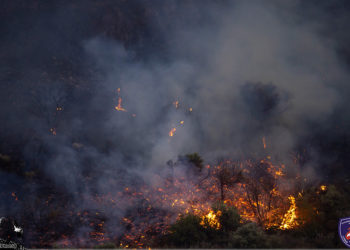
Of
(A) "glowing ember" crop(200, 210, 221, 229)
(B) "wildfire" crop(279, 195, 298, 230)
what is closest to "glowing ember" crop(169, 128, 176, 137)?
(A) "glowing ember" crop(200, 210, 221, 229)

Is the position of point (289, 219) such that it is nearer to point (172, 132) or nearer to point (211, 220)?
point (211, 220)

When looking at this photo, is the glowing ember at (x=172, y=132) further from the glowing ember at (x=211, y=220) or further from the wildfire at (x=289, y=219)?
the wildfire at (x=289, y=219)

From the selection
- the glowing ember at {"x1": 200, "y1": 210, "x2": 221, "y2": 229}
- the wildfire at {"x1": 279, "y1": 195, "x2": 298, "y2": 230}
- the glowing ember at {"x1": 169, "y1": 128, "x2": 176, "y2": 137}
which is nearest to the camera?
the glowing ember at {"x1": 200, "y1": 210, "x2": 221, "y2": 229}

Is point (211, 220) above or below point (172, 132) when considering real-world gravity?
below

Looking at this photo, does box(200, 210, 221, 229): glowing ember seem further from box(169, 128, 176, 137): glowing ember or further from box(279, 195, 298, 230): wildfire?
box(169, 128, 176, 137): glowing ember

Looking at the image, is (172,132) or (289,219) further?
(172,132)

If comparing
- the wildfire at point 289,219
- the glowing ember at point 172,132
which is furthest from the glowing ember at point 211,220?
the glowing ember at point 172,132

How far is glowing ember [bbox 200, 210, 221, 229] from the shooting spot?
6418 mm

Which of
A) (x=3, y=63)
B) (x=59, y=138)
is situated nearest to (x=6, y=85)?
(x=3, y=63)

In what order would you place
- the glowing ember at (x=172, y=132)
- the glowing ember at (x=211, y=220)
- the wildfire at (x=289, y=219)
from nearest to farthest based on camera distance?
the glowing ember at (x=211, y=220) < the wildfire at (x=289, y=219) < the glowing ember at (x=172, y=132)

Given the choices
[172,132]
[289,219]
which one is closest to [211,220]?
[289,219]

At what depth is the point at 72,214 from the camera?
7.52 m

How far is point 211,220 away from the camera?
21.5ft

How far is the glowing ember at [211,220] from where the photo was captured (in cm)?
642
